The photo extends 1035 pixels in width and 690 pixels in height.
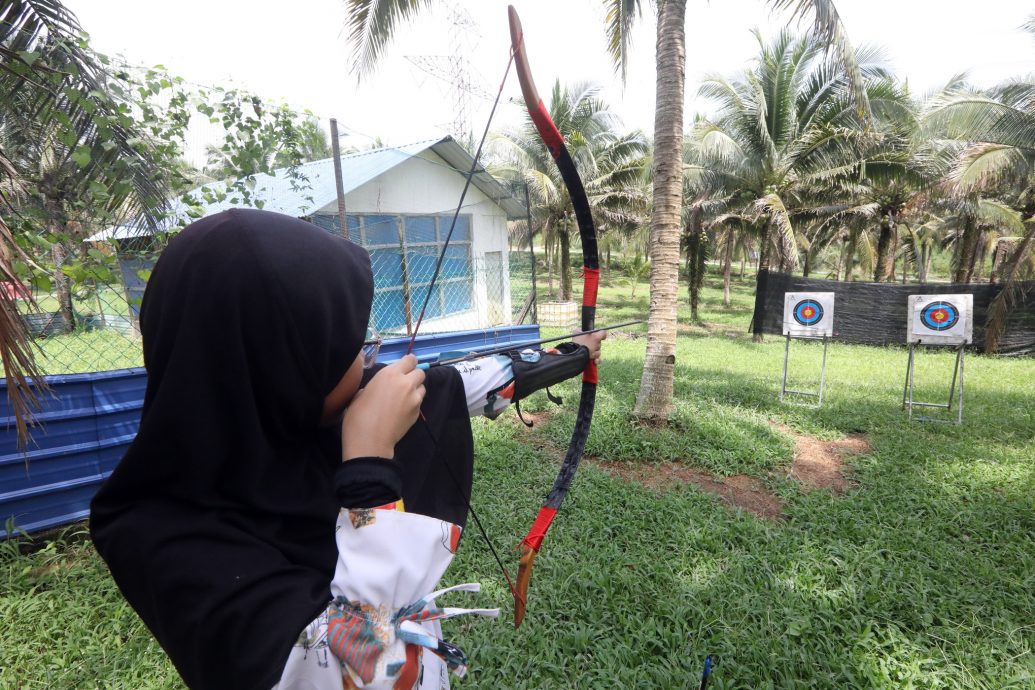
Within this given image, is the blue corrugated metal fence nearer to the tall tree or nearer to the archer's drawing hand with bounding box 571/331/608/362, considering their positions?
the archer's drawing hand with bounding box 571/331/608/362

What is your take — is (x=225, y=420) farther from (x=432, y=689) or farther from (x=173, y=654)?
(x=432, y=689)

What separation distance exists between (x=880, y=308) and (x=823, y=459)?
7.19 metres

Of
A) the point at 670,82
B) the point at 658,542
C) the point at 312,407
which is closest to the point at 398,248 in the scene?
the point at 670,82

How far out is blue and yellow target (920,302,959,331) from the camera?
196 inches

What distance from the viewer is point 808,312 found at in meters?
5.71

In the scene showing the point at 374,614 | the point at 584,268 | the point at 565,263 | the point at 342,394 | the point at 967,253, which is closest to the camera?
the point at 374,614

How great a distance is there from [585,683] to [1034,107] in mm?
9844

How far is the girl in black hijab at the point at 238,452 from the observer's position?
586mm

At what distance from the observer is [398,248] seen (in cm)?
777

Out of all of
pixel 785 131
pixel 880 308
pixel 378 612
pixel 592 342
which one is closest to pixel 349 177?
pixel 592 342

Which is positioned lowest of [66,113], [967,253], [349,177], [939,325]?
[939,325]

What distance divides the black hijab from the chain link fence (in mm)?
1868

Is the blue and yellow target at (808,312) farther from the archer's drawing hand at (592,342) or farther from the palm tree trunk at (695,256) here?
the palm tree trunk at (695,256)

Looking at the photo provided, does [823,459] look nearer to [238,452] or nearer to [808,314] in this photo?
[808,314]
